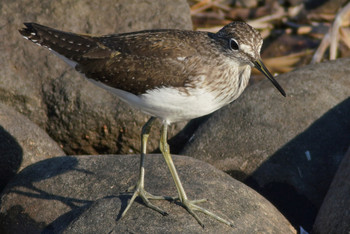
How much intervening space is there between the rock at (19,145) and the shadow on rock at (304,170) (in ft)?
8.71

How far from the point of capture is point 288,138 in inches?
291

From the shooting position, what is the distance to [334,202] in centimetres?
614

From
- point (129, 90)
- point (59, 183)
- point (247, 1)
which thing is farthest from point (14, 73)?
point (247, 1)

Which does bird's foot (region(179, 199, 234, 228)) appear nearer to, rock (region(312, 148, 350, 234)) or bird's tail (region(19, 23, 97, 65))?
rock (region(312, 148, 350, 234))

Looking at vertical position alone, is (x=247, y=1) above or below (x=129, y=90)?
below

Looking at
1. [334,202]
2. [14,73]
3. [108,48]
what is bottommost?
[334,202]

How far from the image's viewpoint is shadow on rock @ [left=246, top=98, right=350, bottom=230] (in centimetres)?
702

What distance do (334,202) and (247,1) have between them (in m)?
6.97

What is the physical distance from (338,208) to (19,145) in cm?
396

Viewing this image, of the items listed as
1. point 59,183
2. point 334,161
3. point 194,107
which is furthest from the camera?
point 334,161

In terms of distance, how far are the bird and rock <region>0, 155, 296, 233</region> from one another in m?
0.14

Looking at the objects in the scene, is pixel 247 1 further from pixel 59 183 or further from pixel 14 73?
pixel 59 183

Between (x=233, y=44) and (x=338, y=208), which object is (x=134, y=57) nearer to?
(x=233, y=44)

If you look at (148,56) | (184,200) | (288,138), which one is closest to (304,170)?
(288,138)
